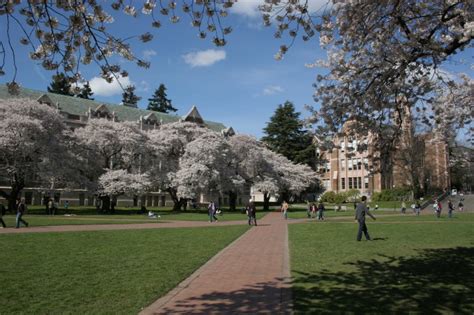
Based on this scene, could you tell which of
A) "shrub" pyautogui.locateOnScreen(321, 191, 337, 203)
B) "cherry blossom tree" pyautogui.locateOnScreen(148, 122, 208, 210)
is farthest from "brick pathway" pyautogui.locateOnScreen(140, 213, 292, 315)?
"shrub" pyautogui.locateOnScreen(321, 191, 337, 203)

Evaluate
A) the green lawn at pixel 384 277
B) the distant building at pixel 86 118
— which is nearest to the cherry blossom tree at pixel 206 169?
the distant building at pixel 86 118

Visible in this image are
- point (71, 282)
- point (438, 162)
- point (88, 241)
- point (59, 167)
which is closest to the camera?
point (71, 282)

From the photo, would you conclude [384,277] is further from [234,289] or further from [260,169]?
[260,169]

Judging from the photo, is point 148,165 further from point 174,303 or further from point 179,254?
point 174,303

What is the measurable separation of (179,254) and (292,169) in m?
50.8

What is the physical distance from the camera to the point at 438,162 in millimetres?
71688

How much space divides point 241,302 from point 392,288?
3066mm

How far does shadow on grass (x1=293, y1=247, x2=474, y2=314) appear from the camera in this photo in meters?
6.58

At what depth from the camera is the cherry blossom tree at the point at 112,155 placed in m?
43.8

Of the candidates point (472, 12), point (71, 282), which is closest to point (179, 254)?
point (71, 282)

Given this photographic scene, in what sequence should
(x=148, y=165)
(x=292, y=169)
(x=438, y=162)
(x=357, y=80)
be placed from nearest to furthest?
1. (x=357, y=80)
2. (x=148, y=165)
3. (x=292, y=169)
4. (x=438, y=162)

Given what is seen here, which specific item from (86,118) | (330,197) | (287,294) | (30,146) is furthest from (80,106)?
(287,294)

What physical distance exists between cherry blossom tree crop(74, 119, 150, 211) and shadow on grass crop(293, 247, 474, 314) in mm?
36205

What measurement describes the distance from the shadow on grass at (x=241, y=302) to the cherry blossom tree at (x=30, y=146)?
118ft
